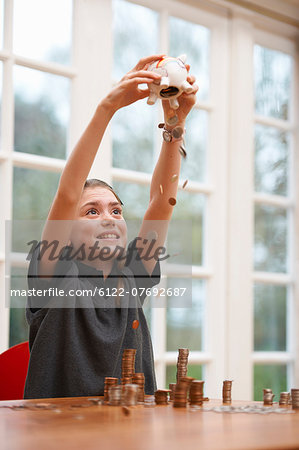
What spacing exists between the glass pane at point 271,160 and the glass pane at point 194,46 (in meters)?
0.35

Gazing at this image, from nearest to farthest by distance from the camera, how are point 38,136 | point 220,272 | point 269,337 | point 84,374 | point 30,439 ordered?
point 30,439
point 84,374
point 38,136
point 220,272
point 269,337

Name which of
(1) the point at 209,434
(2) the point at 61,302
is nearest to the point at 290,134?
(2) the point at 61,302

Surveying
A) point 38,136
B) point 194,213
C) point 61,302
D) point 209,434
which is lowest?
point 209,434

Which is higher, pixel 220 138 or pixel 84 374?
pixel 220 138

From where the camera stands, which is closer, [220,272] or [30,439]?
[30,439]

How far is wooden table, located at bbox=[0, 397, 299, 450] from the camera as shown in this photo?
72cm

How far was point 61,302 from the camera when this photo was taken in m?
1.30

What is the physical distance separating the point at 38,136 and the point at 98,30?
0.46 meters

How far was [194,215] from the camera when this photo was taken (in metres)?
2.58

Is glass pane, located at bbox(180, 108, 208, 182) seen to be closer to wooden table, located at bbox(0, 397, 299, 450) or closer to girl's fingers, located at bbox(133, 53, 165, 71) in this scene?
girl's fingers, located at bbox(133, 53, 165, 71)

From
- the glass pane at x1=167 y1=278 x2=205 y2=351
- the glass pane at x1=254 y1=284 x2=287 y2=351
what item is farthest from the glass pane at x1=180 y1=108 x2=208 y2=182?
the glass pane at x1=254 y1=284 x2=287 y2=351

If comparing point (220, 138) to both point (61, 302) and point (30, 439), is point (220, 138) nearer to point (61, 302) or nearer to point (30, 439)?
point (61, 302)

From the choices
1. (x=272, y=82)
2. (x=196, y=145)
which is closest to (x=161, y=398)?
(x=196, y=145)

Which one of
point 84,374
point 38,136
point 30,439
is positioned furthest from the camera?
point 38,136
